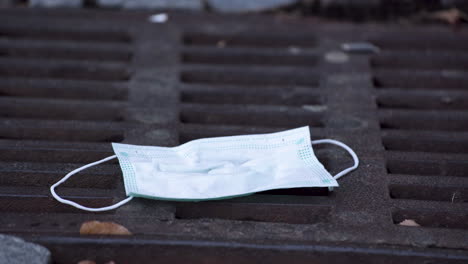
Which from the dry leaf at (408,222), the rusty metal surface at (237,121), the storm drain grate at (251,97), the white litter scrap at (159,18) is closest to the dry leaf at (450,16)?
the rusty metal surface at (237,121)

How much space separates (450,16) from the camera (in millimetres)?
2990

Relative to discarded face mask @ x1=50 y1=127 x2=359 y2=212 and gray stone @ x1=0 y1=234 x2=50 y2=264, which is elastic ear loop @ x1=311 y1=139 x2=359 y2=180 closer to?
discarded face mask @ x1=50 y1=127 x2=359 y2=212

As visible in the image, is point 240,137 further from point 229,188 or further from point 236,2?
point 236,2

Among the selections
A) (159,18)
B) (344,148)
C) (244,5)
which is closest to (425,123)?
(344,148)

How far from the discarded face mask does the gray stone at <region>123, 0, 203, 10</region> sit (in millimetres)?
1131

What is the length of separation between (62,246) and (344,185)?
2.74 ft

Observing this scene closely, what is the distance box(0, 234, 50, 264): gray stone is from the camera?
5.18ft

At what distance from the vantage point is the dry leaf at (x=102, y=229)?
172cm

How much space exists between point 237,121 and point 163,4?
97 centimetres

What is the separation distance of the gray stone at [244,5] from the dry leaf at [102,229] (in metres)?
1.56

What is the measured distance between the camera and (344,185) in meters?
1.95

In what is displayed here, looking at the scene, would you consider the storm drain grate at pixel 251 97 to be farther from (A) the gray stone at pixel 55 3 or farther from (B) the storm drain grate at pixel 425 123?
(A) the gray stone at pixel 55 3

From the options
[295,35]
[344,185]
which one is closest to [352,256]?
[344,185]

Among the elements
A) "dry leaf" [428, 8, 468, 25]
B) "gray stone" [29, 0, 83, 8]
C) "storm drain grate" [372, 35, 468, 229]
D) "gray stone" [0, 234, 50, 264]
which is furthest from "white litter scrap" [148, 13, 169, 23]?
"gray stone" [0, 234, 50, 264]
